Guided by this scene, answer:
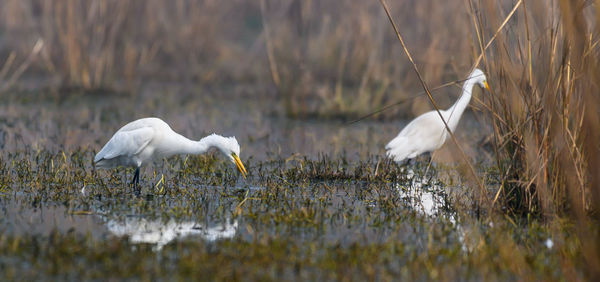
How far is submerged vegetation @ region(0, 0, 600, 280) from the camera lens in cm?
452

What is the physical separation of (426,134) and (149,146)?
297 cm

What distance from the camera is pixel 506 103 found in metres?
5.55

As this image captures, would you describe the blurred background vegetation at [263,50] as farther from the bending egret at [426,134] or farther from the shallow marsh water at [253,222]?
the shallow marsh water at [253,222]

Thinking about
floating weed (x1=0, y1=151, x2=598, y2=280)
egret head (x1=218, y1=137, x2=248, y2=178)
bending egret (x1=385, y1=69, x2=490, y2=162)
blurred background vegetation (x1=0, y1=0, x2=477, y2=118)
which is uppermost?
blurred background vegetation (x1=0, y1=0, x2=477, y2=118)

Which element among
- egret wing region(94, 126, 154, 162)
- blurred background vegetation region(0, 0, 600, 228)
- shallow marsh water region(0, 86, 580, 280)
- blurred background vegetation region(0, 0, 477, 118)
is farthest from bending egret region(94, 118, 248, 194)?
blurred background vegetation region(0, 0, 477, 118)

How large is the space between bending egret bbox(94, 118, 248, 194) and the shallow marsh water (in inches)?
9.1

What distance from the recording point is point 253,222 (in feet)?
18.4

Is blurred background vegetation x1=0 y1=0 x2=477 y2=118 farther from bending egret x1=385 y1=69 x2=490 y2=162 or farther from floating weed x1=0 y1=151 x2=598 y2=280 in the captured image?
floating weed x1=0 y1=151 x2=598 y2=280

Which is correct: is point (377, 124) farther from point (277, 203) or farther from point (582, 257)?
point (582, 257)

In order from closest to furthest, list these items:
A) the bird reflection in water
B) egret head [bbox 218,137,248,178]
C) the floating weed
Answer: the floating weed < the bird reflection in water < egret head [bbox 218,137,248,178]

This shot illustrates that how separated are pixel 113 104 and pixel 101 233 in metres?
8.01

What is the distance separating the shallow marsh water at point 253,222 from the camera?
14.6 ft

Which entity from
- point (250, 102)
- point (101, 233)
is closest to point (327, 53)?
point (250, 102)

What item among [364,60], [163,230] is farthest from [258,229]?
[364,60]
